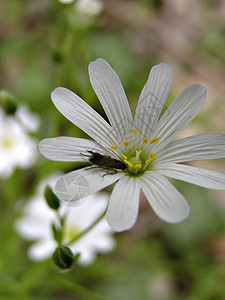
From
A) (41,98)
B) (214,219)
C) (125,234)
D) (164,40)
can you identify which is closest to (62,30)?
(41,98)

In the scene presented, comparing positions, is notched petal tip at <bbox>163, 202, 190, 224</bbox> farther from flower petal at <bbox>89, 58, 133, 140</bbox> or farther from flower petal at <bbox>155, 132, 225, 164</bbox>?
flower petal at <bbox>89, 58, 133, 140</bbox>

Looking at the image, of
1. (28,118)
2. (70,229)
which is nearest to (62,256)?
(70,229)

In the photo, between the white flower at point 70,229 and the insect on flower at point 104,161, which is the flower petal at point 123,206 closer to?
the insect on flower at point 104,161

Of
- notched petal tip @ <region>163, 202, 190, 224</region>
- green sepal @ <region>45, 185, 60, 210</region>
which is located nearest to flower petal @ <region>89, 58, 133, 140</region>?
green sepal @ <region>45, 185, 60, 210</region>

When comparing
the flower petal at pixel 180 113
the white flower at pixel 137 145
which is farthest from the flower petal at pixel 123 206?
the flower petal at pixel 180 113

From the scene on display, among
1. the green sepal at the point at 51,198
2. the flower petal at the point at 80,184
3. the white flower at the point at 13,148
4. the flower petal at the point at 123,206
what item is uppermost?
the white flower at the point at 13,148

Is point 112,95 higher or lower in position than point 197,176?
higher

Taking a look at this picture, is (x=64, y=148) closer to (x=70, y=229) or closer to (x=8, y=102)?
(x=8, y=102)
